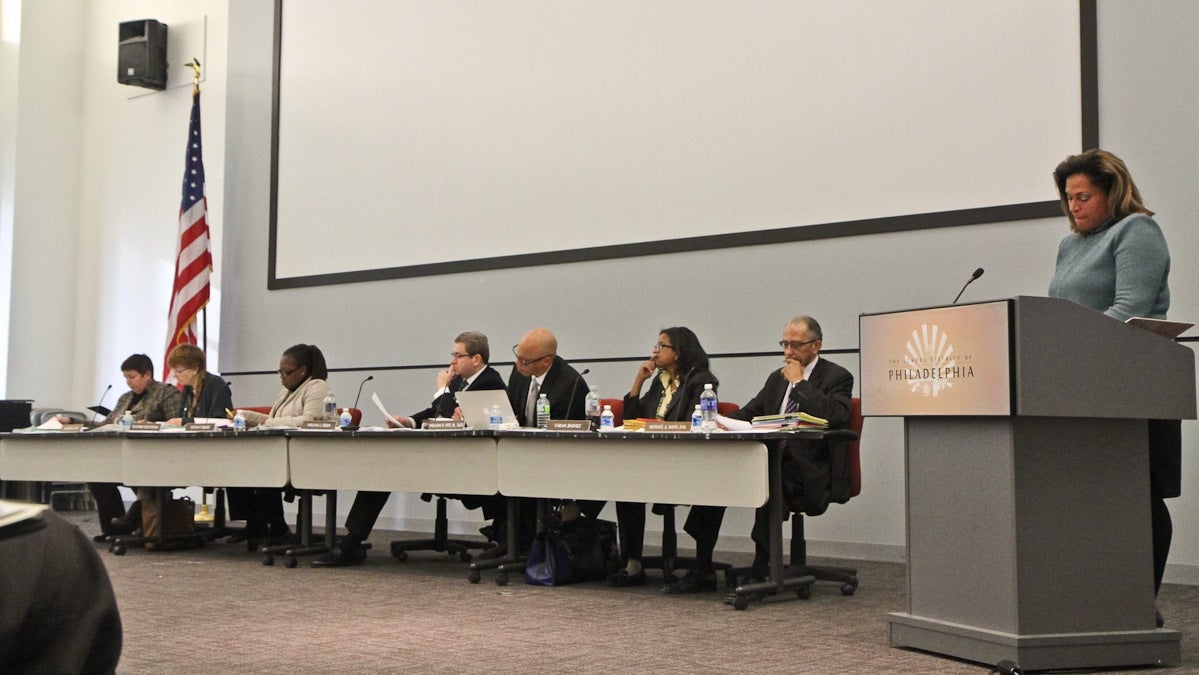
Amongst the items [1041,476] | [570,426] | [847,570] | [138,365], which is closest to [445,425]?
[570,426]

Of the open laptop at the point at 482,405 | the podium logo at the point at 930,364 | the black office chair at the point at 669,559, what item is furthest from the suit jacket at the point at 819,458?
the podium logo at the point at 930,364

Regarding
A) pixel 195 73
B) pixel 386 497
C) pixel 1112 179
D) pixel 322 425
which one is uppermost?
pixel 195 73

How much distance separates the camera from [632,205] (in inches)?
265

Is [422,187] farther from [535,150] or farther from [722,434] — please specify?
[722,434]

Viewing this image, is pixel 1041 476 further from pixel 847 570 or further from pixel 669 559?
pixel 669 559

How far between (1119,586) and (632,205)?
13.9 ft

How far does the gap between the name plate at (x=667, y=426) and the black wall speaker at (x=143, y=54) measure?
254 inches

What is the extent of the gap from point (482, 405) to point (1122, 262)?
105 inches

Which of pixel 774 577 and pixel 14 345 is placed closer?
pixel 774 577

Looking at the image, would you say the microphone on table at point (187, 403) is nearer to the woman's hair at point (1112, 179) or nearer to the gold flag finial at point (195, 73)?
the gold flag finial at point (195, 73)

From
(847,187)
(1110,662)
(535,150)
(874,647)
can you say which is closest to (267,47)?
(535,150)

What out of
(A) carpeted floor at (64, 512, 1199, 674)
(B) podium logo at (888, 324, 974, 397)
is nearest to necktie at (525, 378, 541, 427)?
(A) carpeted floor at (64, 512, 1199, 674)

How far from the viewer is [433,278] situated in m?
7.59

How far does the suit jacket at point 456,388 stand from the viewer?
5.67m
